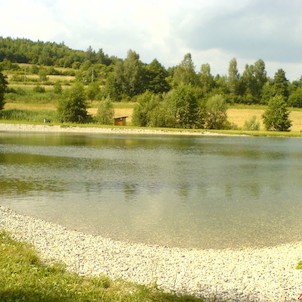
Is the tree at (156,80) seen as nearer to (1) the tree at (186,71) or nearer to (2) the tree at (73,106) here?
(1) the tree at (186,71)

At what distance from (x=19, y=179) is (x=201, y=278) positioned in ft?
71.5

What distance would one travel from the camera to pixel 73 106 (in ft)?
345

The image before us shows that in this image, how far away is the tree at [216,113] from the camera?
356 ft

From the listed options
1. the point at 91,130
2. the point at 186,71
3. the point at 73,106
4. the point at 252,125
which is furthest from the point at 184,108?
the point at 186,71

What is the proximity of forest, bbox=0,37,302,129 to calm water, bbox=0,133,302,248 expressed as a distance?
61170 millimetres

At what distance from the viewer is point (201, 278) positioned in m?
11.3

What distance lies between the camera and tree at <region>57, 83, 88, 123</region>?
10488 cm

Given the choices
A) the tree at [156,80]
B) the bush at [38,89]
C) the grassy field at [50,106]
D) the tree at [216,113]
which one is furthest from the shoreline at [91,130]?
the tree at [156,80]

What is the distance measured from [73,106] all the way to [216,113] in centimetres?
3590

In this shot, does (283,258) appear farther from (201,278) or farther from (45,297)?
(45,297)

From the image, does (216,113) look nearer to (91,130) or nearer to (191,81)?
(91,130)

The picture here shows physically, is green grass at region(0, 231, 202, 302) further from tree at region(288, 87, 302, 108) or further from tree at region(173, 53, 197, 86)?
tree at region(288, 87, 302, 108)

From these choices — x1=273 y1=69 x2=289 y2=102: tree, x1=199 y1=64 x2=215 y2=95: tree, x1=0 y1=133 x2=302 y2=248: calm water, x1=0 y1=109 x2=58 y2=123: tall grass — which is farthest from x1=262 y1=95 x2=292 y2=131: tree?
x1=0 y1=133 x2=302 y2=248: calm water

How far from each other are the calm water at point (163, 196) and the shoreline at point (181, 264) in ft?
5.28
